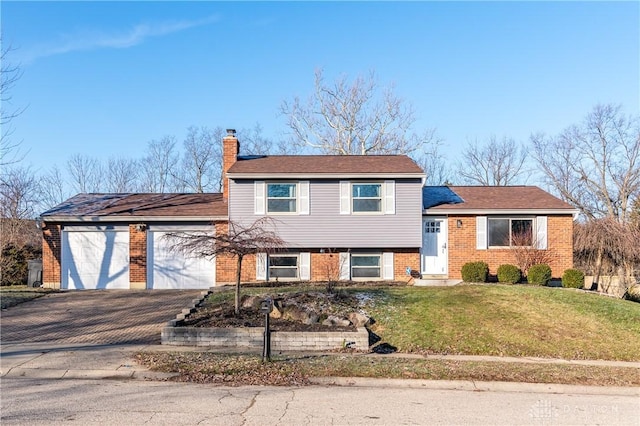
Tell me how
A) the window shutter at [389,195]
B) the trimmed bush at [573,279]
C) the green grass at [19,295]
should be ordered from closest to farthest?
Answer: the green grass at [19,295], the trimmed bush at [573,279], the window shutter at [389,195]

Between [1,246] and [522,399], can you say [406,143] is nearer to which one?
[1,246]

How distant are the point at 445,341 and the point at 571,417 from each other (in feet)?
14.7

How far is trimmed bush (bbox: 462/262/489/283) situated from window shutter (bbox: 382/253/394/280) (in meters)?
2.81

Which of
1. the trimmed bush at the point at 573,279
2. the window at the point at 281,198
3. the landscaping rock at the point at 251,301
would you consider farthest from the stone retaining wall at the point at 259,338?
the trimmed bush at the point at 573,279

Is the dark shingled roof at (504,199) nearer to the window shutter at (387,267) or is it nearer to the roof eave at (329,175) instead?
the roof eave at (329,175)

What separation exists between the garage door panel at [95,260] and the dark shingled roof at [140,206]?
89 centimetres

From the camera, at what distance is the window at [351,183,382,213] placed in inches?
740

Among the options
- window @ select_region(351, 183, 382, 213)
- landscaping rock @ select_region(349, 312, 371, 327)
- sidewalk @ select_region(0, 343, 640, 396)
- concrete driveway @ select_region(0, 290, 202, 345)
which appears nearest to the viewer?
sidewalk @ select_region(0, 343, 640, 396)

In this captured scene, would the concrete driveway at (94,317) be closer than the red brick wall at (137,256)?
Yes

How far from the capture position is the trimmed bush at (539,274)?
1777cm

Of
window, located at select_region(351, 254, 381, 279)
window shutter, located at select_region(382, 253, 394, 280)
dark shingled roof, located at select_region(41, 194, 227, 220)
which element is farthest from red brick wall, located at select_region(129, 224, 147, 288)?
window shutter, located at select_region(382, 253, 394, 280)

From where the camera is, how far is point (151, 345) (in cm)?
1024

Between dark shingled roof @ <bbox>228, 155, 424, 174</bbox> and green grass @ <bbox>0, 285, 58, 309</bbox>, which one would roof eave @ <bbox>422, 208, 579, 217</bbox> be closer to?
dark shingled roof @ <bbox>228, 155, 424, 174</bbox>

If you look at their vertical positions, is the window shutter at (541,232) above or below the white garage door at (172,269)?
above
